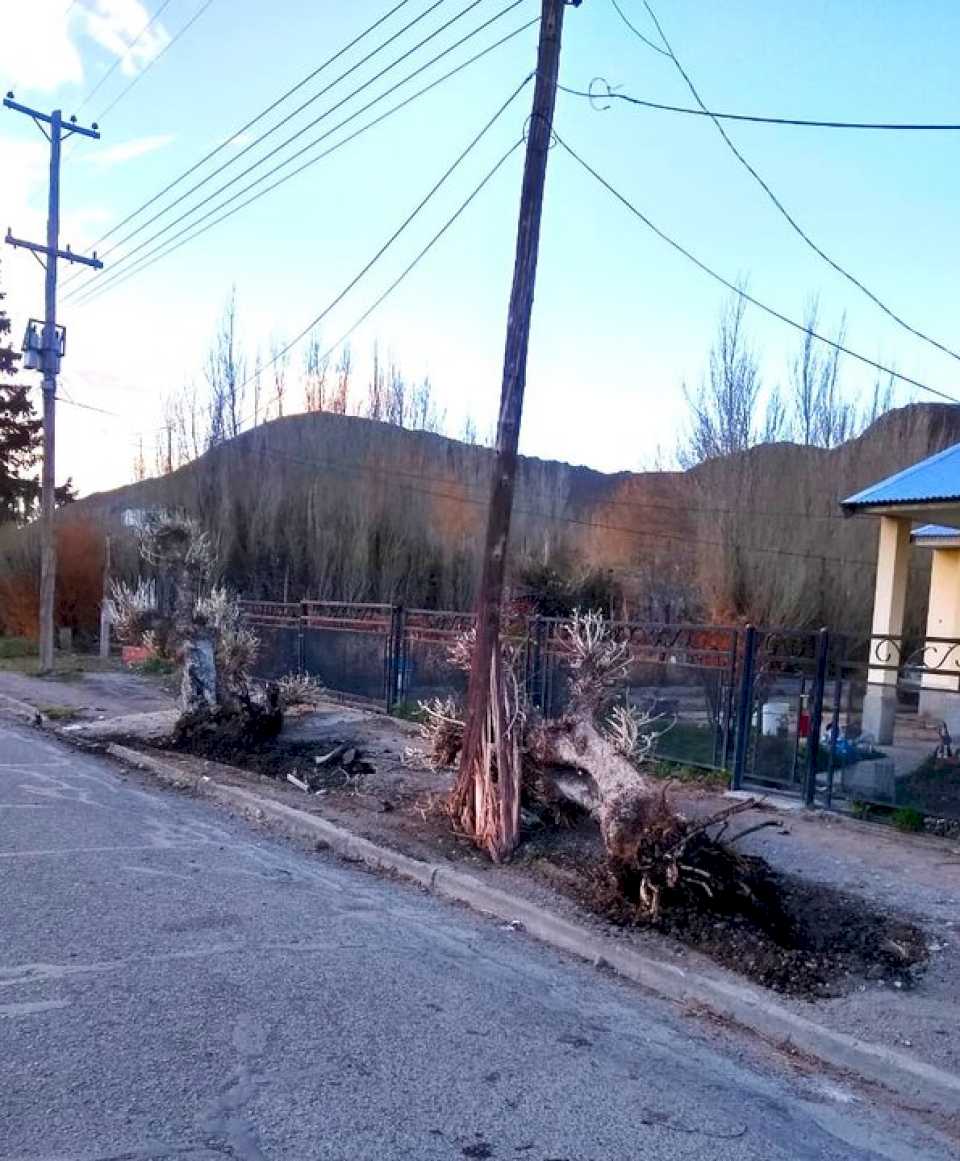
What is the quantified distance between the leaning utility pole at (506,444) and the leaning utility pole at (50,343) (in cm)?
1678

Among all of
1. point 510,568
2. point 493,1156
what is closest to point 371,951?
point 493,1156

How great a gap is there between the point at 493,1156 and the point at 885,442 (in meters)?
27.8

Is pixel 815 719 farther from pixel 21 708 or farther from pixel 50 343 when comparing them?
pixel 50 343

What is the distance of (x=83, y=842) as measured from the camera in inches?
347

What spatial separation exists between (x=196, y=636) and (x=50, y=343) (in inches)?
485

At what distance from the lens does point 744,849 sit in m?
9.26

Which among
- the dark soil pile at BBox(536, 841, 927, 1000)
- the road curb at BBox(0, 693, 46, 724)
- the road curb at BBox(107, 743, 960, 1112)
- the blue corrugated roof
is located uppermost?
the blue corrugated roof

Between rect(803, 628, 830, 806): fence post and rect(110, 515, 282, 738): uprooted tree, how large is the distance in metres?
6.68

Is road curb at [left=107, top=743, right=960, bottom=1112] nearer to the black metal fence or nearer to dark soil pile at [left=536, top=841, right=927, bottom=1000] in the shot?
dark soil pile at [left=536, top=841, right=927, bottom=1000]

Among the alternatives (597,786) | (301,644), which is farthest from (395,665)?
(597,786)

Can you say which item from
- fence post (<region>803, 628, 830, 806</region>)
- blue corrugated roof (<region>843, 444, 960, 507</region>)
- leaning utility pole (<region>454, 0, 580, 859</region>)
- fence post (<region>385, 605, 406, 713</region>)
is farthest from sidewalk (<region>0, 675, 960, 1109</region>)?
blue corrugated roof (<region>843, 444, 960, 507</region>)

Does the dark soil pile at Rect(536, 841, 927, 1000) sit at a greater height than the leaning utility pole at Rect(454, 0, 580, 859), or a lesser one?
lesser

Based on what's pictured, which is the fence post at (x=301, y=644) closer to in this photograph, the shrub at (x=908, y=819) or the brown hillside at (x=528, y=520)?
the brown hillside at (x=528, y=520)

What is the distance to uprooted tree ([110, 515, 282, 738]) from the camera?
573 inches
